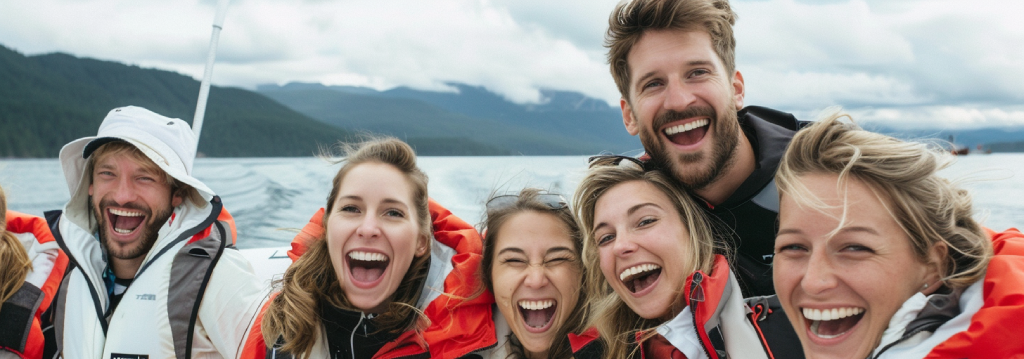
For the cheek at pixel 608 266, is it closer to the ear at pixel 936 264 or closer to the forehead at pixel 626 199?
the forehead at pixel 626 199

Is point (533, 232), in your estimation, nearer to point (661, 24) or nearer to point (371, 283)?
point (371, 283)

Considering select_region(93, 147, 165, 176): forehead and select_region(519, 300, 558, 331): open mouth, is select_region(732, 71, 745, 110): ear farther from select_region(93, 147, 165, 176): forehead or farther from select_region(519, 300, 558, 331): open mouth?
select_region(93, 147, 165, 176): forehead

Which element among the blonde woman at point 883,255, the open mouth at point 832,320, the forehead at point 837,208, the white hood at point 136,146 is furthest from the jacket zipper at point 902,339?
the white hood at point 136,146

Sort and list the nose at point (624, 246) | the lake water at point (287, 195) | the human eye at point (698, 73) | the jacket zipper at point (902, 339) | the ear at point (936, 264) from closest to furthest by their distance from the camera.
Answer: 1. the jacket zipper at point (902, 339)
2. the ear at point (936, 264)
3. the nose at point (624, 246)
4. the human eye at point (698, 73)
5. the lake water at point (287, 195)

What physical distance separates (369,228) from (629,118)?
4.25 ft

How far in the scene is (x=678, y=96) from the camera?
2.42m

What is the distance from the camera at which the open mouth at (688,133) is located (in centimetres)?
248

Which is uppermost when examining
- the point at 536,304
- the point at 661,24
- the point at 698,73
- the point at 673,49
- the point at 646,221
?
the point at 661,24

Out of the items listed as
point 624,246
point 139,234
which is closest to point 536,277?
point 624,246

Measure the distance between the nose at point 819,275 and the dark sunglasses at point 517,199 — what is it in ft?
4.42

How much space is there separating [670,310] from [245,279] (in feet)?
6.88

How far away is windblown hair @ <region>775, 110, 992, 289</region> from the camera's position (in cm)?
161

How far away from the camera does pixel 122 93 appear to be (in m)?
52.7

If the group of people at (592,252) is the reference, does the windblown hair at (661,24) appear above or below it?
above
